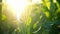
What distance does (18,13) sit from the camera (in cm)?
116

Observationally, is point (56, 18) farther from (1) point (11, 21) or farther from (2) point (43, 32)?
(1) point (11, 21)

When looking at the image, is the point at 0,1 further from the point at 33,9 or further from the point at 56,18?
the point at 56,18

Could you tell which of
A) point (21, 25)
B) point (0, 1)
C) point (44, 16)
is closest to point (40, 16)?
point (44, 16)

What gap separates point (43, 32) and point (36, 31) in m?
0.05

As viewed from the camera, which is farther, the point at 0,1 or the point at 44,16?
the point at 0,1

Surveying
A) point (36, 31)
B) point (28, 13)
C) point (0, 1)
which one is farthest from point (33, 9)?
point (0, 1)

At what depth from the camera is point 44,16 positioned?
40.8 inches

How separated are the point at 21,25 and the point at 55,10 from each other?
274mm

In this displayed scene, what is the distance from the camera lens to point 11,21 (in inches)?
47.1

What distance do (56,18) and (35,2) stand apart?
0.20m

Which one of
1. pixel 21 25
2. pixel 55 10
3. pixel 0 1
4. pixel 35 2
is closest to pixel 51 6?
pixel 55 10

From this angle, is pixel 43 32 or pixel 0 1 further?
pixel 0 1

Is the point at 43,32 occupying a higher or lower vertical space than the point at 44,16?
lower

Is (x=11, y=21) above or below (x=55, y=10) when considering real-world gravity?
below
